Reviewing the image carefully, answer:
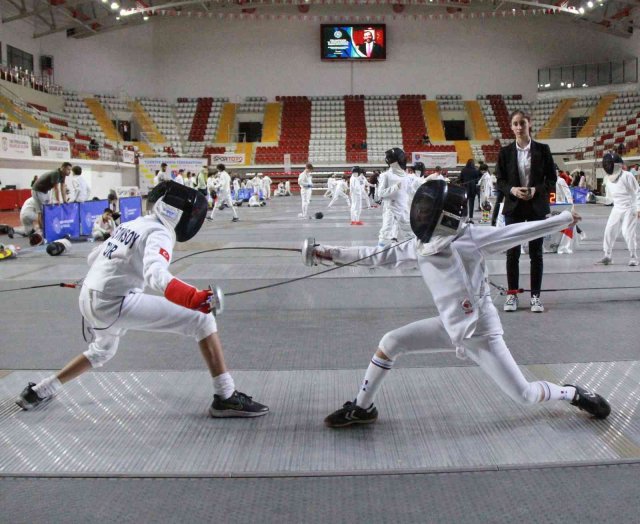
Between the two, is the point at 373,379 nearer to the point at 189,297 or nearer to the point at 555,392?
the point at 555,392

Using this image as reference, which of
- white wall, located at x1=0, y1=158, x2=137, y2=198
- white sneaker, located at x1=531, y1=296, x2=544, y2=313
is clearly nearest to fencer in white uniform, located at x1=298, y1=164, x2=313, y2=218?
white wall, located at x1=0, y1=158, x2=137, y2=198

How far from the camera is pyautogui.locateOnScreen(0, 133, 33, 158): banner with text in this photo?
18.1 m

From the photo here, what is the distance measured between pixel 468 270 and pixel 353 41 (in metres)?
37.9

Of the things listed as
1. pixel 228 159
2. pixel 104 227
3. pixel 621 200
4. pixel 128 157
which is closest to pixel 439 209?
pixel 621 200

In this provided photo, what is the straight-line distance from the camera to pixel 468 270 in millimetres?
2793

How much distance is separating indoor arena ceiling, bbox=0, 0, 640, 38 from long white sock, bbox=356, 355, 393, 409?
93.9ft

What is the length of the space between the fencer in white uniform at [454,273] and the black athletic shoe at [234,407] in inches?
23.9

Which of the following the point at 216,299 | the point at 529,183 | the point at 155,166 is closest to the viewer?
the point at 216,299

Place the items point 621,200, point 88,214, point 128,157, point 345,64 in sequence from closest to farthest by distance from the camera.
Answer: point 621,200 < point 88,214 < point 128,157 < point 345,64

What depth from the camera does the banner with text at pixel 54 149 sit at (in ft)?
67.7

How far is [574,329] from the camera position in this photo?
4816 millimetres

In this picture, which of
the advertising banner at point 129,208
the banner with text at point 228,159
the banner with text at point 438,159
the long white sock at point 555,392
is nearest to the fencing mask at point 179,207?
the long white sock at point 555,392

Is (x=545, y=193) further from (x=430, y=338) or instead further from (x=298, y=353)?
(x=430, y=338)

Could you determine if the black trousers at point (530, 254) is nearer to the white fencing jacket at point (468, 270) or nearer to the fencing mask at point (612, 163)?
the white fencing jacket at point (468, 270)
